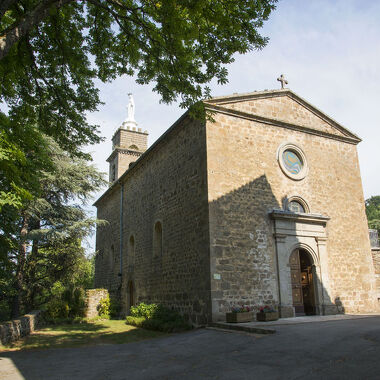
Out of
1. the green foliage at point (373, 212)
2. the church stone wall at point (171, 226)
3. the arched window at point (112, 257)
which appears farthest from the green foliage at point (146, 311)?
the green foliage at point (373, 212)

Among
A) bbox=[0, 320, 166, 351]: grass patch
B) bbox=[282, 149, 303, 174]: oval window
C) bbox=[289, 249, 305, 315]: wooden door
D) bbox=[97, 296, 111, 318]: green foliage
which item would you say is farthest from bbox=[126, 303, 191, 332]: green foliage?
bbox=[282, 149, 303, 174]: oval window

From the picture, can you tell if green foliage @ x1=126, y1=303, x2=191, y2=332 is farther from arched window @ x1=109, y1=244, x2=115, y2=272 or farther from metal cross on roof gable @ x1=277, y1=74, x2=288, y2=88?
metal cross on roof gable @ x1=277, y1=74, x2=288, y2=88

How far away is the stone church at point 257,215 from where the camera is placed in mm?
11242

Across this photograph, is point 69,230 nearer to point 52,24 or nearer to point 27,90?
point 27,90

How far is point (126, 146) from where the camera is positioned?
2836 cm

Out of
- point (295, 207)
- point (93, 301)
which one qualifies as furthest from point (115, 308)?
point (295, 207)

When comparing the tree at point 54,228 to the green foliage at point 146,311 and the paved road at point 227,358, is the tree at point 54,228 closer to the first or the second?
the green foliage at point 146,311

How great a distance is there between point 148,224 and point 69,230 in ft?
13.1

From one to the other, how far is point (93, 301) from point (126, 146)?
13782 mm

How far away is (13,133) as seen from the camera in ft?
24.2

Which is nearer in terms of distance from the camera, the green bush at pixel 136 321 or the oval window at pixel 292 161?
the green bush at pixel 136 321

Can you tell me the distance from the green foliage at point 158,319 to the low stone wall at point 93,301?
4.43 meters

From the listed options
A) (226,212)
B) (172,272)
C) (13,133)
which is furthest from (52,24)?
(172,272)

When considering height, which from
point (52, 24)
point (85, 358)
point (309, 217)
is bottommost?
point (85, 358)
